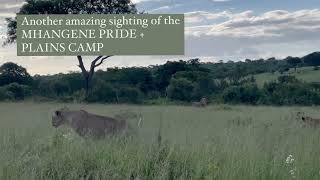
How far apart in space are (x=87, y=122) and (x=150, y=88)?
24.5 metres

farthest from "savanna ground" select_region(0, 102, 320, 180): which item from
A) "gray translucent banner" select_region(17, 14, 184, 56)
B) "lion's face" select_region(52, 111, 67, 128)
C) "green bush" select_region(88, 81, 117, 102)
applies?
"green bush" select_region(88, 81, 117, 102)

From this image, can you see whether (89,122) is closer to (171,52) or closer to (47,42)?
(171,52)

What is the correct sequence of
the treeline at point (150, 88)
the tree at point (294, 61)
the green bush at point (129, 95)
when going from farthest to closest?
the tree at point (294, 61), the treeline at point (150, 88), the green bush at point (129, 95)

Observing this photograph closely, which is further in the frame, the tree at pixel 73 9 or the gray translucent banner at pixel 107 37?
the tree at pixel 73 9

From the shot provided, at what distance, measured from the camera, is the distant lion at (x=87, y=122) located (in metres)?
9.60

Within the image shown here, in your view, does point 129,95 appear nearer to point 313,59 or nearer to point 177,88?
point 177,88

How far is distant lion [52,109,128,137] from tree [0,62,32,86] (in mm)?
22912

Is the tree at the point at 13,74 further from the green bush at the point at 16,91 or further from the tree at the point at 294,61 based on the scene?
the tree at the point at 294,61

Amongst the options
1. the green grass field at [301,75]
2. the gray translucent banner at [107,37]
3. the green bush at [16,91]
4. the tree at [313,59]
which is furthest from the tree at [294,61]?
the gray translucent banner at [107,37]

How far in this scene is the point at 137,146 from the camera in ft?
21.3

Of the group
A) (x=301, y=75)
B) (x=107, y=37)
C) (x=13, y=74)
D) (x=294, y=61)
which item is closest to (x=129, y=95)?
(x=13, y=74)

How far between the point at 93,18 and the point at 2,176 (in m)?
8.79

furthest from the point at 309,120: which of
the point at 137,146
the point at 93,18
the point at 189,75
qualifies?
the point at 189,75

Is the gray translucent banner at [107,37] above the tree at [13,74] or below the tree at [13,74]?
above
